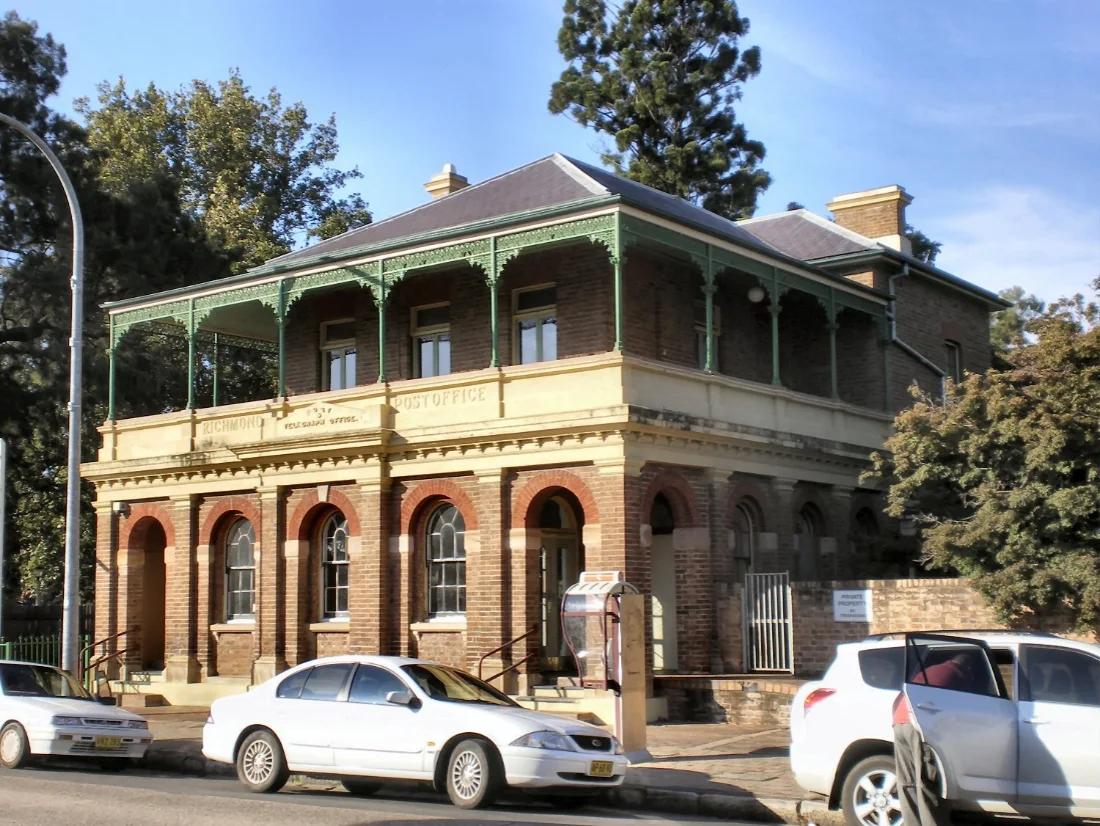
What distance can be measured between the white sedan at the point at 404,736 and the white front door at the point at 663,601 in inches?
289

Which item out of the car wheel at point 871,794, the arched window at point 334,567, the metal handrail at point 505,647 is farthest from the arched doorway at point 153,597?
the car wheel at point 871,794

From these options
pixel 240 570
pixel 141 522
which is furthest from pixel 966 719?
pixel 141 522

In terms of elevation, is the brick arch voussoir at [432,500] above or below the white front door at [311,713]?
above

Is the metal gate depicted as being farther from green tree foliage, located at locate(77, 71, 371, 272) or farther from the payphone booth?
green tree foliage, located at locate(77, 71, 371, 272)

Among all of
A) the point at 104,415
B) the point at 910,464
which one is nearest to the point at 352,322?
the point at 910,464

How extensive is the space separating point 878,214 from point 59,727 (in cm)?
2003

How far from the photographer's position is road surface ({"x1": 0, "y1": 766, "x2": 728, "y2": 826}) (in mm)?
11672

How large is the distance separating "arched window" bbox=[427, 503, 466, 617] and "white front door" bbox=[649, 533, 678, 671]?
299 centimetres

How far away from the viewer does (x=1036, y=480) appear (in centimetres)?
1839

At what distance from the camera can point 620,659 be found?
16.2m

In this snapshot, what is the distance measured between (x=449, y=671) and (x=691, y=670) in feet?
23.1

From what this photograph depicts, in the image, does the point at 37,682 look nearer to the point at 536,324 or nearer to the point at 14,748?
the point at 14,748

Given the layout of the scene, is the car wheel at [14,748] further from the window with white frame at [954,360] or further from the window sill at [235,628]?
the window with white frame at [954,360]

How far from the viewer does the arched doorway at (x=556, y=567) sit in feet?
73.8
